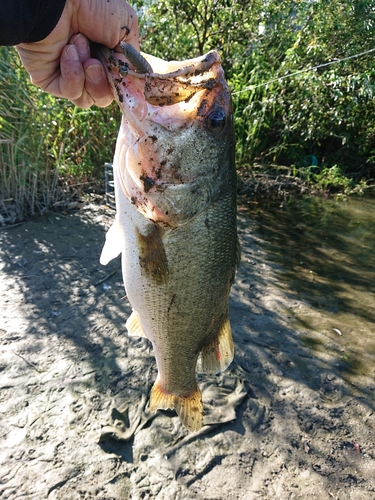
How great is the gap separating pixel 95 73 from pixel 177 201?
690 millimetres

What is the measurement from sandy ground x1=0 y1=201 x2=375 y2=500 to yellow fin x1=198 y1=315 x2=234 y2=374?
3.47 ft

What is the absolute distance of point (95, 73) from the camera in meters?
1.70

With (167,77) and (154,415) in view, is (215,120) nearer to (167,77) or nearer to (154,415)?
(167,77)

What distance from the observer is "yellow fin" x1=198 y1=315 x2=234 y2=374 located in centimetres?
204

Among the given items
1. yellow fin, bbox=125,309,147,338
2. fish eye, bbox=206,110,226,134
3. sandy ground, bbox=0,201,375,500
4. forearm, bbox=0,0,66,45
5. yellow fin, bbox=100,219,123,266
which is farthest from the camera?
sandy ground, bbox=0,201,375,500

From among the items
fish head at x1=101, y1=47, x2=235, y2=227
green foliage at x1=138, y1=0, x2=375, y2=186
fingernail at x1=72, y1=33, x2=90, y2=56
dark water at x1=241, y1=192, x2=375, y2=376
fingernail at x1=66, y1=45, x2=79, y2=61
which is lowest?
→ dark water at x1=241, y1=192, x2=375, y2=376

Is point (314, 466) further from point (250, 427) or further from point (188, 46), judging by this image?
point (188, 46)

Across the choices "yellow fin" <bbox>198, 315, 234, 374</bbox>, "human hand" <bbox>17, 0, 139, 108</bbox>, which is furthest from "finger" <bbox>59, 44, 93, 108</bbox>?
"yellow fin" <bbox>198, 315, 234, 374</bbox>

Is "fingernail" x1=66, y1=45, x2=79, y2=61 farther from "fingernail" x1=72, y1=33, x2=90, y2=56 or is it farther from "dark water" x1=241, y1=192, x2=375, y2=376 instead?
"dark water" x1=241, y1=192, x2=375, y2=376

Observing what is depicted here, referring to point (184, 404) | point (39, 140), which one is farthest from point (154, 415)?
point (39, 140)

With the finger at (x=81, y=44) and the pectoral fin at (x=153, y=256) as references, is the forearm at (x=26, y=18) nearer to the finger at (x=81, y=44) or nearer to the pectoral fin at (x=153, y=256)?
the finger at (x=81, y=44)

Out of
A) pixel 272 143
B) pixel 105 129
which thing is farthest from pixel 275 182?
pixel 105 129

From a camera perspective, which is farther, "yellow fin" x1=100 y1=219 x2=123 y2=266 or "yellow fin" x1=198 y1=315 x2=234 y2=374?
"yellow fin" x1=198 y1=315 x2=234 y2=374

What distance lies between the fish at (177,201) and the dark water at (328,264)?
2.37 meters
